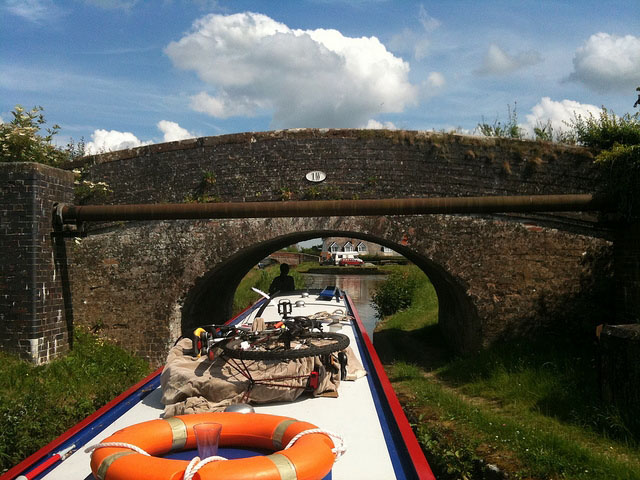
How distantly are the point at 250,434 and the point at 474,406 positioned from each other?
378cm

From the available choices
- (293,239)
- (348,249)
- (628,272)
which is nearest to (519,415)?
(628,272)

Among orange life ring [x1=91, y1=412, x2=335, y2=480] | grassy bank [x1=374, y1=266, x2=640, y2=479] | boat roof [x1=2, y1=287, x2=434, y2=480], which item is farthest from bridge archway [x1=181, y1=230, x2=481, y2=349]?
orange life ring [x1=91, y1=412, x2=335, y2=480]

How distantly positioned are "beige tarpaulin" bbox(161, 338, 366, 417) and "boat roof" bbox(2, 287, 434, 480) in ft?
0.28

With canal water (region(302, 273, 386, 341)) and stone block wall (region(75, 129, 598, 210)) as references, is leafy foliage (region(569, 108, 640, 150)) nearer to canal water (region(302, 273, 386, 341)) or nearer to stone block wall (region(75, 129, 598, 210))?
stone block wall (region(75, 129, 598, 210))

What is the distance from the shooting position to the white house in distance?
45.3 meters

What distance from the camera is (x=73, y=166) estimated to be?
24.0 feet

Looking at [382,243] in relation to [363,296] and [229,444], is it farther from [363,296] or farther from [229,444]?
[363,296]

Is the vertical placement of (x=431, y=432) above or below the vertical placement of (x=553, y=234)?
below

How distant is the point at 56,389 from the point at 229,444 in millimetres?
3728

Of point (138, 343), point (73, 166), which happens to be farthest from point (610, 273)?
point (73, 166)

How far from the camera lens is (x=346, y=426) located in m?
2.70

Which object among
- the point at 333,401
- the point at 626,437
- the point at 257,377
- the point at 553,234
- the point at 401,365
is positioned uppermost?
the point at 553,234

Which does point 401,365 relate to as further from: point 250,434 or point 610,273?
point 250,434

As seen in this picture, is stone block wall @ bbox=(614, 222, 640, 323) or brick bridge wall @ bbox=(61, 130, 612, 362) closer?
stone block wall @ bbox=(614, 222, 640, 323)
